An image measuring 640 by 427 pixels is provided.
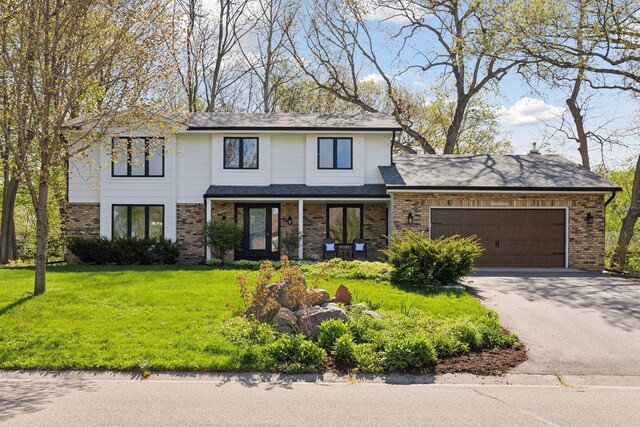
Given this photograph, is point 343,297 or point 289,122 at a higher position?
point 289,122

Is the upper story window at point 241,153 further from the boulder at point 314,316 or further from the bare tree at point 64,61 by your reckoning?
the boulder at point 314,316

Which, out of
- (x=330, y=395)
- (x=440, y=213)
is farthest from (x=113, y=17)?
(x=440, y=213)

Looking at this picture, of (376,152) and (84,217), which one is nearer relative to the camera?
(84,217)

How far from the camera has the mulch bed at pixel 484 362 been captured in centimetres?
641

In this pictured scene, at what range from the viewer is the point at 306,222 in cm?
1859

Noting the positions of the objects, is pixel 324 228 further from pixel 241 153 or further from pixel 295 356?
pixel 295 356

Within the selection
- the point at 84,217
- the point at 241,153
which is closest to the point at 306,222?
the point at 241,153

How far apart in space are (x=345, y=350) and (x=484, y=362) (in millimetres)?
1941

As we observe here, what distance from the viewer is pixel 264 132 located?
18141 millimetres

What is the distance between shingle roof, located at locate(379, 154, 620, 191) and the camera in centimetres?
1633

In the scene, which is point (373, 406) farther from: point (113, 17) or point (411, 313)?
point (113, 17)

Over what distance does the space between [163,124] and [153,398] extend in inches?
306

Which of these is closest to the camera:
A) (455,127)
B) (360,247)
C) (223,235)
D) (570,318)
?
(570,318)

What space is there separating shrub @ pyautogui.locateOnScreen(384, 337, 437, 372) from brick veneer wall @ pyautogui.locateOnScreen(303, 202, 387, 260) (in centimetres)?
1195
